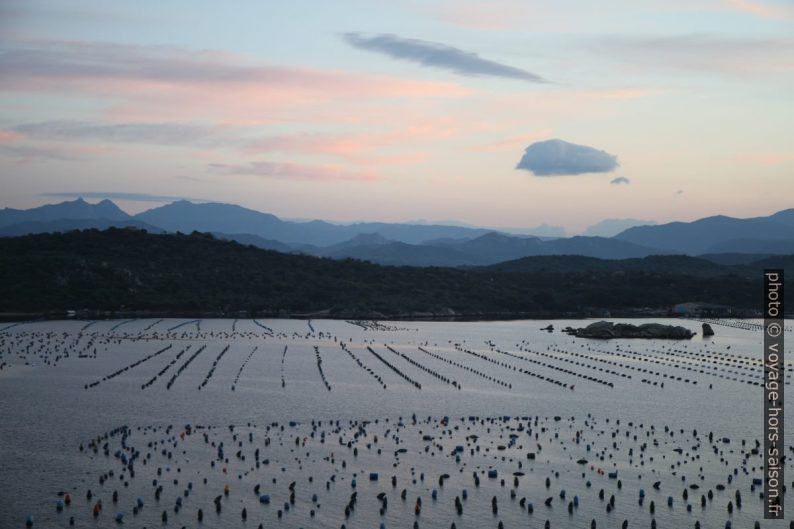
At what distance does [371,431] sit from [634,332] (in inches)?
3464

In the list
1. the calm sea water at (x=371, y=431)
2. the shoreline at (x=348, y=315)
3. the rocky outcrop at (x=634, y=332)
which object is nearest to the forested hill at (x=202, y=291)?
the shoreline at (x=348, y=315)

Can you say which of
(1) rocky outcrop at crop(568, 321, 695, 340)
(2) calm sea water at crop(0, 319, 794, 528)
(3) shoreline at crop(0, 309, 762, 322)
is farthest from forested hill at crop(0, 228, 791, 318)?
(2) calm sea water at crop(0, 319, 794, 528)

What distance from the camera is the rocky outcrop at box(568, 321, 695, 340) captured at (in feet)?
455

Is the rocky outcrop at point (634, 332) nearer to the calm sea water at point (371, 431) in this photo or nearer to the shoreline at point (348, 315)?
the calm sea water at point (371, 431)

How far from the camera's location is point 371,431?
204ft

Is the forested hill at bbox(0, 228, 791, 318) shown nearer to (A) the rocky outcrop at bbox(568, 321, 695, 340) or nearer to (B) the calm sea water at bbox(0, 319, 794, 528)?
(A) the rocky outcrop at bbox(568, 321, 695, 340)

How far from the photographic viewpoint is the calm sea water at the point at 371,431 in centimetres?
4600

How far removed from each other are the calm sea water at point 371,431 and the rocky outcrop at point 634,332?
23425 mm

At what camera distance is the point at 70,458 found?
2106 inches

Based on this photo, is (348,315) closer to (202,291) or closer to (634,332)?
(202,291)

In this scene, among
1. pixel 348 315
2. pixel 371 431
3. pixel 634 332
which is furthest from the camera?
pixel 348 315

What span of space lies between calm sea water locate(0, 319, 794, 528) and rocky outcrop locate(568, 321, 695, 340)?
922 inches

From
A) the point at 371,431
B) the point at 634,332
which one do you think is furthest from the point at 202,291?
the point at 371,431

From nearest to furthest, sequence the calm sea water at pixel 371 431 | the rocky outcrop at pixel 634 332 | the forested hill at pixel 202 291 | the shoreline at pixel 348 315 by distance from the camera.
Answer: the calm sea water at pixel 371 431 < the rocky outcrop at pixel 634 332 < the shoreline at pixel 348 315 < the forested hill at pixel 202 291
